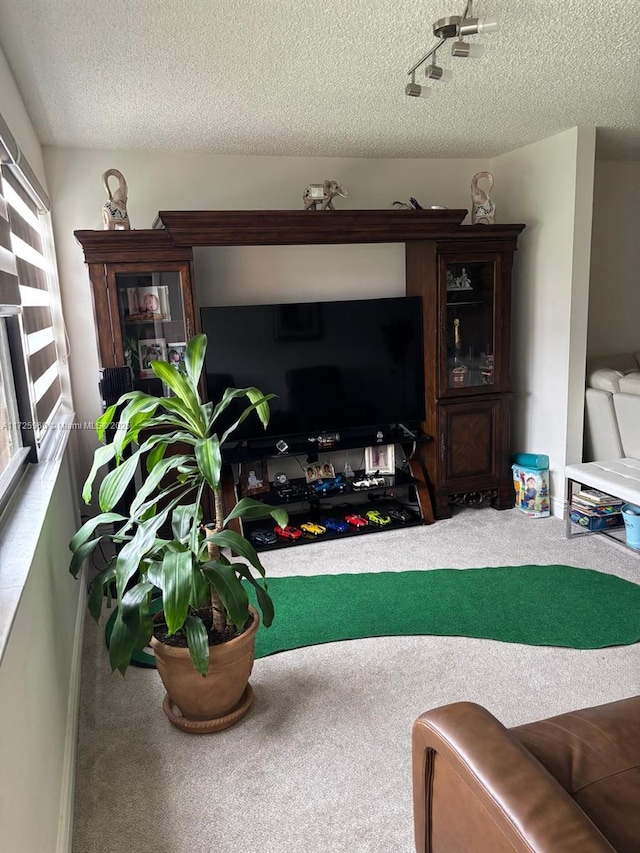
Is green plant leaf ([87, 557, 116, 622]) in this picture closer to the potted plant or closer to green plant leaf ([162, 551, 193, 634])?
the potted plant

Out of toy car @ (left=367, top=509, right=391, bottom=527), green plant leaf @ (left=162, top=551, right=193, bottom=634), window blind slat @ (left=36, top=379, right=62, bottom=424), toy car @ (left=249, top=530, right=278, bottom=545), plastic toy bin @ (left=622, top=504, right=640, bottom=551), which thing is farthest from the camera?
toy car @ (left=367, top=509, right=391, bottom=527)

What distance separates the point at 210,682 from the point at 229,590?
368mm

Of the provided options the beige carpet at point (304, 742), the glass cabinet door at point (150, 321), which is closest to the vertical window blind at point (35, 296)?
the glass cabinet door at point (150, 321)

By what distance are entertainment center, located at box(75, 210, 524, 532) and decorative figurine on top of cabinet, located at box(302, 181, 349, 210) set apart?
12 centimetres

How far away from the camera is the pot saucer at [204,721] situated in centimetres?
217

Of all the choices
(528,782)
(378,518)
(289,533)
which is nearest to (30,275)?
(289,533)

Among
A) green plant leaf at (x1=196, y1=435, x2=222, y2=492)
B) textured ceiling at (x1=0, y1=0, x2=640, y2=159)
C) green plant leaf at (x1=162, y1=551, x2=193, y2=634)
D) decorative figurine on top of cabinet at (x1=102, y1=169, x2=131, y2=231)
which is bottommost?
green plant leaf at (x1=162, y1=551, x2=193, y2=634)

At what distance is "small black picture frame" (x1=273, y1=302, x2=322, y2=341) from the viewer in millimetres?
3818

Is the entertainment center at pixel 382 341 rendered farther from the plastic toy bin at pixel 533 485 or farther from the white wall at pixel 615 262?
the white wall at pixel 615 262

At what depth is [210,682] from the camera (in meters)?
2.12

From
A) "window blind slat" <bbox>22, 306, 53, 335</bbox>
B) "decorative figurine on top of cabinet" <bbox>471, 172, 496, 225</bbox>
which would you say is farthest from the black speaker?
"decorative figurine on top of cabinet" <bbox>471, 172, 496, 225</bbox>

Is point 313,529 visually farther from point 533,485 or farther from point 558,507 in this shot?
point 558,507

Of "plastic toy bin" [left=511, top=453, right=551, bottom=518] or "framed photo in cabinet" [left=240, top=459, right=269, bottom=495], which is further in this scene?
"plastic toy bin" [left=511, top=453, right=551, bottom=518]

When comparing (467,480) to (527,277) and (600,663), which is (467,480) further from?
(600,663)
